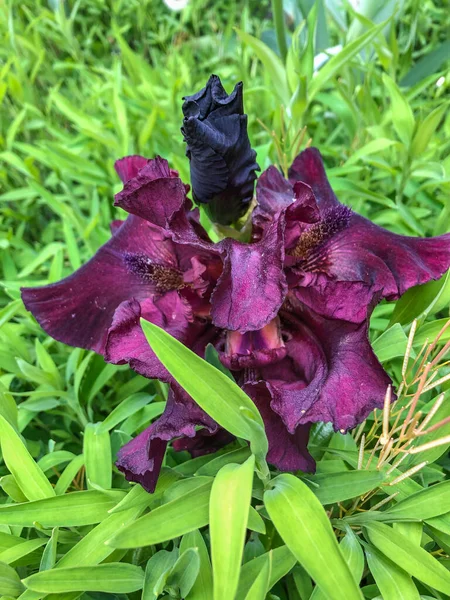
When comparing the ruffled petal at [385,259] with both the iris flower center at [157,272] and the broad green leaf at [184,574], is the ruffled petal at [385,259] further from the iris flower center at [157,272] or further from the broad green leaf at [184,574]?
the broad green leaf at [184,574]

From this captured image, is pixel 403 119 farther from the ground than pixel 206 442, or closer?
farther from the ground

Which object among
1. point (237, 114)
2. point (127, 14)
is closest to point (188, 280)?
point (237, 114)

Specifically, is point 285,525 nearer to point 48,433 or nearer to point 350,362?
point 350,362

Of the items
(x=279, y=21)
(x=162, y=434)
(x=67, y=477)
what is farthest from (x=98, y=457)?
(x=279, y=21)

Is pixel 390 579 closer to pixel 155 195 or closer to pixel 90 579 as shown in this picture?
pixel 90 579

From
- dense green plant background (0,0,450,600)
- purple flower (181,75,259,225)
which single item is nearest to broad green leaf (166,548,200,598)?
dense green plant background (0,0,450,600)

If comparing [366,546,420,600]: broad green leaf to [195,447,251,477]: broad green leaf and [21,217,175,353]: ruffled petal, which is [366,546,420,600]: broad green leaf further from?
[21,217,175,353]: ruffled petal

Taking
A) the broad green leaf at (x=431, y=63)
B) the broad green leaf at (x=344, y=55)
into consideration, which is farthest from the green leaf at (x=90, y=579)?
the broad green leaf at (x=431, y=63)
